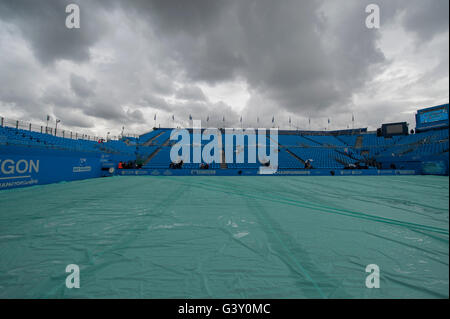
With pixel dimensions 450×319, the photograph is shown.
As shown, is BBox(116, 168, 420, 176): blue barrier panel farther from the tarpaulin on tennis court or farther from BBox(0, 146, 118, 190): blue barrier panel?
the tarpaulin on tennis court

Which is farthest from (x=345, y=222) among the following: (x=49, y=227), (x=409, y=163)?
(x=409, y=163)

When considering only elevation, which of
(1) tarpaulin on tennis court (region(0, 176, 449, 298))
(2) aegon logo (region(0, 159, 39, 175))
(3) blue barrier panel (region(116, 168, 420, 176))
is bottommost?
(1) tarpaulin on tennis court (region(0, 176, 449, 298))

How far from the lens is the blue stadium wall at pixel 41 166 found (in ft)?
25.5

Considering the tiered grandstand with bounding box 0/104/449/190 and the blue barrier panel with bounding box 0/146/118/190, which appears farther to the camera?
the tiered grandstand with bounding box 0/104/449/190

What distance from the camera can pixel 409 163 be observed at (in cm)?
2183

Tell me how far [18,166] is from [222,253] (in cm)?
1199

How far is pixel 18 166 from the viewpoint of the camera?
8188 mm

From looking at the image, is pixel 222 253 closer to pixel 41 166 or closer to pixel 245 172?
pixel 41 166

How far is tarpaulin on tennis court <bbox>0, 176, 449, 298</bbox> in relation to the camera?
180cm

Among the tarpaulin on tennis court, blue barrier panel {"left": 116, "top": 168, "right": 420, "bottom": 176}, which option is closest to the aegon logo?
the tarpaulin on tennis court

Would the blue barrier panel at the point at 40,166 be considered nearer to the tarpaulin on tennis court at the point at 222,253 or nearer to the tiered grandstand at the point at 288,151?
the tiered grandstand at the point at 288,151

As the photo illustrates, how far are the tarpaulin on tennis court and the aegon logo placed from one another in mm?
5383

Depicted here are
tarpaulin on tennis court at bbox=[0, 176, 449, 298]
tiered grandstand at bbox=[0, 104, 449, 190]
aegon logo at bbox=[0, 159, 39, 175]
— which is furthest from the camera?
tiered grandstand at bbox=[0, 104, 449, 190]
